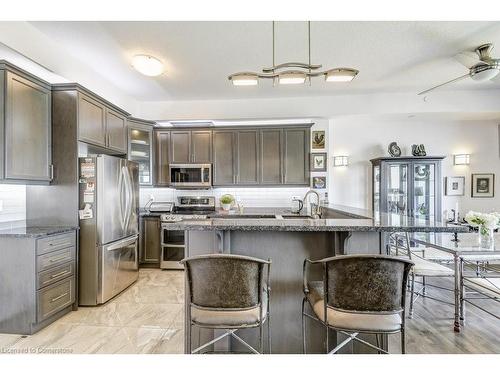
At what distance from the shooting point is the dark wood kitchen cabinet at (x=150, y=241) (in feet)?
14.4

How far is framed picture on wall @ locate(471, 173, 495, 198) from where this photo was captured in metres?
5.00

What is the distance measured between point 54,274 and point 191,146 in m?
2.82

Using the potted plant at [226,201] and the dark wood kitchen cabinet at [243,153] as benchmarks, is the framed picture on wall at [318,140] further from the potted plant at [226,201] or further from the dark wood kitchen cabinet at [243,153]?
the potted plant at [226,201]

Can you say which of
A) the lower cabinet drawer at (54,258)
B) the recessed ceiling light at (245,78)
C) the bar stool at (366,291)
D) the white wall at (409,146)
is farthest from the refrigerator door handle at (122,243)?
the white wall at (409,146)

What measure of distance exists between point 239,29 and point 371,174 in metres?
3.70

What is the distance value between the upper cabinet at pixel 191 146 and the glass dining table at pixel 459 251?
3390 millimetres

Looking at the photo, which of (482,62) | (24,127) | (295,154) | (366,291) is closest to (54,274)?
→ (24,127)

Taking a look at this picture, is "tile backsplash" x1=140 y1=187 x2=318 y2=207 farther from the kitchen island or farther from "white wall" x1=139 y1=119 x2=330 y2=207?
the kitchen island

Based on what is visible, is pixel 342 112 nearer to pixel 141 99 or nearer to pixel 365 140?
pixel 365 140

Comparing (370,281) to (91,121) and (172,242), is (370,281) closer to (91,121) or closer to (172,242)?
(91,121)

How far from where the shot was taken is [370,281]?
133cm

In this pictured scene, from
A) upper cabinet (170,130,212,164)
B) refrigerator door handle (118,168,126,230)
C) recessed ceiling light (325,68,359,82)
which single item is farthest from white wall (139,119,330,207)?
recessed ceiling light (325,68,359,82)

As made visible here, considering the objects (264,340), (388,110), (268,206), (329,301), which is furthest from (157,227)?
(388,110)

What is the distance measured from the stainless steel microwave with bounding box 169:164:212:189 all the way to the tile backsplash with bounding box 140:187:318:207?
14.5 inches
